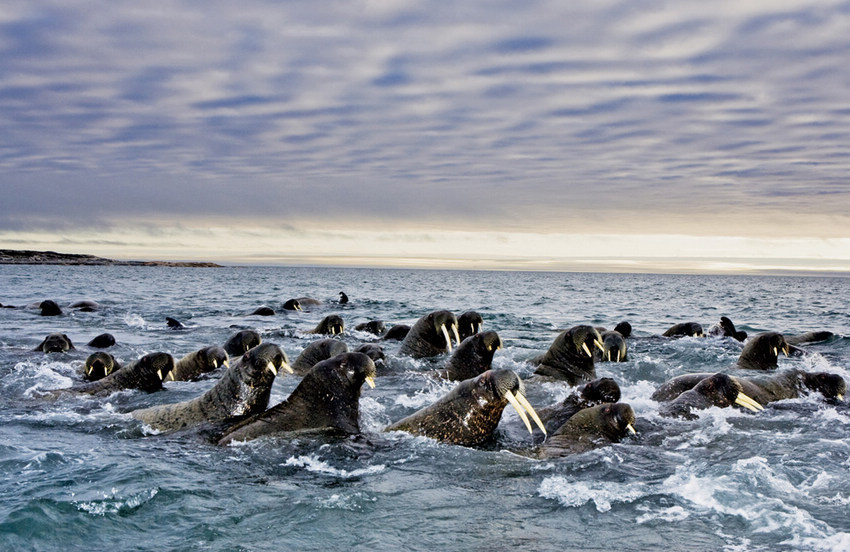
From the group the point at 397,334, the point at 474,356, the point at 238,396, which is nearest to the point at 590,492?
the point at 238,396

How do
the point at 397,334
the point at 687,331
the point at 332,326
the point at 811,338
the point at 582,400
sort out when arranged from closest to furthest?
1. the point at 582,400
2. the point at 397,334
3. the point at 332,326
4. the point at 811,338
5. the point at 687,331

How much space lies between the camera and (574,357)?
44.2 ft

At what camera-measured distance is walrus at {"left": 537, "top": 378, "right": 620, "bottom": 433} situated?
9.63m

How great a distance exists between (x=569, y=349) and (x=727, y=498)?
6.63 metres

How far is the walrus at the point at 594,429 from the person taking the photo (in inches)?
336

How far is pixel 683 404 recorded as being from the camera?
10.2 metres

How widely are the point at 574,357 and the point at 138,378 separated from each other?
732 cm

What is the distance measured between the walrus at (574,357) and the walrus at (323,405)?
532 cm

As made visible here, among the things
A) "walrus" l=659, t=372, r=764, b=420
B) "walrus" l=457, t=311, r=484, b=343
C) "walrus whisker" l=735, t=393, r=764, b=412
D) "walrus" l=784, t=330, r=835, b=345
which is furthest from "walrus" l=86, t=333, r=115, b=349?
"walrus" l=784, t=330, r=835, b=345

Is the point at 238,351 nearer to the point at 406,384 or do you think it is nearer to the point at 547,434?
the point at 406,384

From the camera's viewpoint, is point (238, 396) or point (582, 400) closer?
point (238, 396)

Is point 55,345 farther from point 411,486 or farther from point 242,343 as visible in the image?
point 411,486

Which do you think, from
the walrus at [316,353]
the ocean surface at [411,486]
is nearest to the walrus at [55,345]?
the ocean surface at [411,486]

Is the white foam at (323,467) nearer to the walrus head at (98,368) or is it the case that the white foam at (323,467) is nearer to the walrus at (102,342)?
the walrus head at (98,368)
